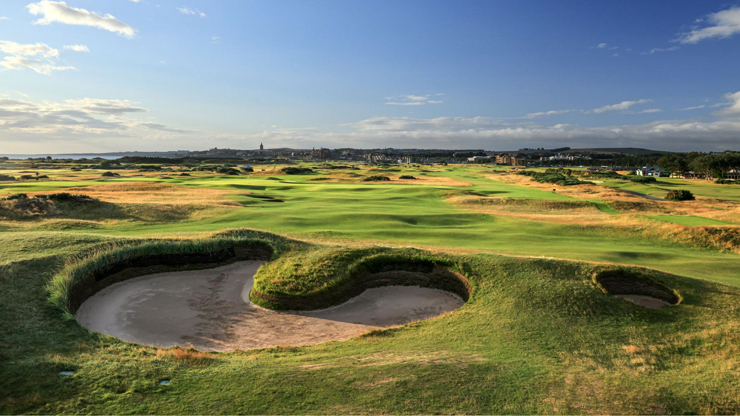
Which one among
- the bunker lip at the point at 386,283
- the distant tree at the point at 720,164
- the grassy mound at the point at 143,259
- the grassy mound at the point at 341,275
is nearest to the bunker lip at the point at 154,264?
the grassy mound at the point at 143,259

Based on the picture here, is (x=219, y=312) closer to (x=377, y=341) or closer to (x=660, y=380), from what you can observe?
(x=377, y=341)

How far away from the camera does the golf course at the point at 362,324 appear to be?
9.08 metres

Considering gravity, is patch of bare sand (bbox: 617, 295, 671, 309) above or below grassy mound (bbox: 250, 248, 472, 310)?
below

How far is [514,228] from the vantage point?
37500 millimetres

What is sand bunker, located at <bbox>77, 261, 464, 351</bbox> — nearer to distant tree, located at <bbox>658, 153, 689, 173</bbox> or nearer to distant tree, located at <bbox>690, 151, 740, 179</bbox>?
distant tree, located at <bbox>690, 151, 740, 179</bbox>

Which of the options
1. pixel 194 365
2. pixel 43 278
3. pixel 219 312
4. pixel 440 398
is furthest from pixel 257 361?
pixel 43 278

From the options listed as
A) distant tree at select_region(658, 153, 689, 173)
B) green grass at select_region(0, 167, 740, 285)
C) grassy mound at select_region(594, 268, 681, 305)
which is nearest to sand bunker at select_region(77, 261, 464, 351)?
grassy mound at select_region(594, 268, 681, 305)

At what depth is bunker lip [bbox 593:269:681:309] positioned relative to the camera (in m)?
17.8

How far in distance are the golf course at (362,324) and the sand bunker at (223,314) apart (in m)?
0.10

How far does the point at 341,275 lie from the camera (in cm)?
1934

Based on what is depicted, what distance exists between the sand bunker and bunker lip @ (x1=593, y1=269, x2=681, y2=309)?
7.47 meters

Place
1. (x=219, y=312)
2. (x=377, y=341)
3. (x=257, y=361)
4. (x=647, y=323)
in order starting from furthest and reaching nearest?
(x=219, y=312)
(x=647, y=323)
(x=377, y=341)
(x=257, y=361)

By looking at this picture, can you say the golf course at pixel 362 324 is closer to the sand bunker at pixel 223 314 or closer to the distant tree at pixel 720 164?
the sand bunker at pixel 223 314

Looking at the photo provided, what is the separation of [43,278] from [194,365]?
35.7 ft
